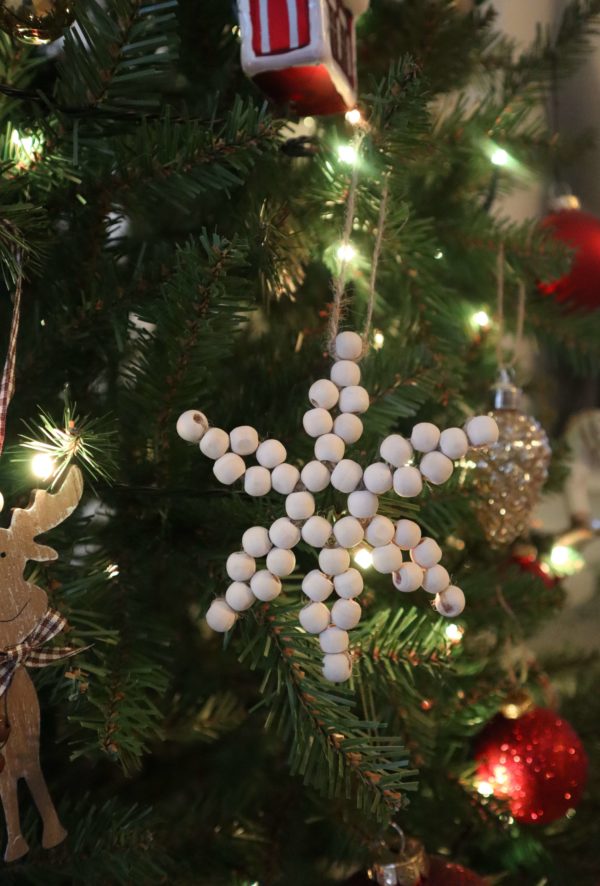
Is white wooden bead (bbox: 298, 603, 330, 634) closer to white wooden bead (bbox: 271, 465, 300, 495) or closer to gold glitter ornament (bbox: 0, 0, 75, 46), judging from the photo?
white wooden bead (bbox: 271, 465, 300, 495)

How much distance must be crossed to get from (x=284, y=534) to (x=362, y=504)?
43 mm

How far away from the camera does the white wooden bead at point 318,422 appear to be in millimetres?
408

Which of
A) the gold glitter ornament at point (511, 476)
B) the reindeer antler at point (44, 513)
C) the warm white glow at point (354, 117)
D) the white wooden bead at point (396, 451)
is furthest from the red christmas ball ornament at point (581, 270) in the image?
the reindeer antler at point (44, 513)

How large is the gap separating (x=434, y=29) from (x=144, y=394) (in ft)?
1.40

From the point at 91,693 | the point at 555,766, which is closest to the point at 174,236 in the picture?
the point at 91,693

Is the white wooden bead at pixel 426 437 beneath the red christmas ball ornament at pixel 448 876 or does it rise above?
above

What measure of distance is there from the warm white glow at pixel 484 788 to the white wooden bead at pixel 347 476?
32cm

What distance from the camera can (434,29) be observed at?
0.66 m

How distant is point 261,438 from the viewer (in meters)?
0.52

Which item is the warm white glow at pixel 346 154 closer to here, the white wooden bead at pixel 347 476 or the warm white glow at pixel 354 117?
the warm white glow at pixel 354 117

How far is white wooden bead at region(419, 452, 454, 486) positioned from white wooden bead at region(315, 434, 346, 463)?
1.7 inches

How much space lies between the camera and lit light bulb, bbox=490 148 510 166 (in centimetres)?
69

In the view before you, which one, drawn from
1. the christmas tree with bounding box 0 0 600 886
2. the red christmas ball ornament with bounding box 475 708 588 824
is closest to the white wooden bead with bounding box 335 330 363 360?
the christmas tree with bounding box 0 0 600 886

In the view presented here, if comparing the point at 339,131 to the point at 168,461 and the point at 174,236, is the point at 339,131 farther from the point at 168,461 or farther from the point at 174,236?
the point at 168,461
